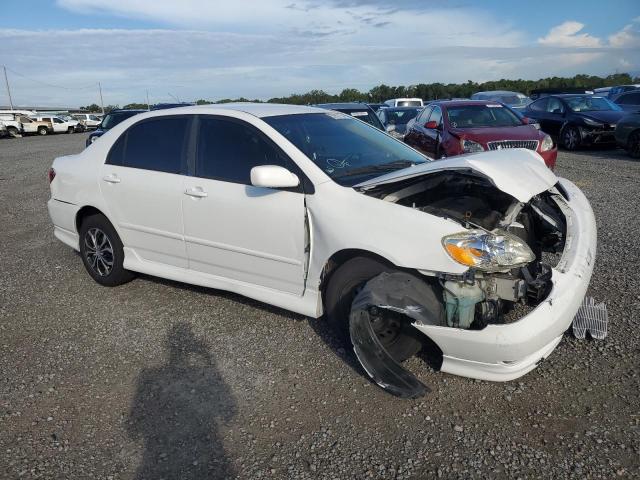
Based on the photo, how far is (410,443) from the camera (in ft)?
8.75

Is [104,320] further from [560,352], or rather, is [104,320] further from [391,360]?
[560,352]

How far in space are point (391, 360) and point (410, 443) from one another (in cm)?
54

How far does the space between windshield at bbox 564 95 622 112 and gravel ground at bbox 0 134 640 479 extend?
1132cm

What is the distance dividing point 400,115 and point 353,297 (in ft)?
45.0

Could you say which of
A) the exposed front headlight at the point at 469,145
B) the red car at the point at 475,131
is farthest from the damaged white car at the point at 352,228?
the red car at the point at 475,131

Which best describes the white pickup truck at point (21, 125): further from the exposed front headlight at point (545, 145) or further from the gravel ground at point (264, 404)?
the gravel ground at point (264, 404)

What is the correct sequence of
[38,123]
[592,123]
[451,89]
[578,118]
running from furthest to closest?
[451,89]
[38,123]
[578,118]
[592,123]

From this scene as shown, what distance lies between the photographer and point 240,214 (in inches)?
146

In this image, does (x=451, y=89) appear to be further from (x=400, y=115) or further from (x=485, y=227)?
(x=485, y=227)

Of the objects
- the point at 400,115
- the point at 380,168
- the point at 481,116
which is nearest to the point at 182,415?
the point at 380,168

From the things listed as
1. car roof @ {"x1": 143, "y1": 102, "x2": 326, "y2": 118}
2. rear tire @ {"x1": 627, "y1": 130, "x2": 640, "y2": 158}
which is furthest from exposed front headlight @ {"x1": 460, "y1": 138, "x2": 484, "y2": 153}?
rear tire @ {"x1": 627, "y1": 130, "x2": 640, "y2": 158}

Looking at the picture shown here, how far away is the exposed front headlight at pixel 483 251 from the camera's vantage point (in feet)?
9.27

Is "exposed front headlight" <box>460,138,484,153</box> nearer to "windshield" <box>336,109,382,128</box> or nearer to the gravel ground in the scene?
"windshield" <box>336,109,382,128</box>

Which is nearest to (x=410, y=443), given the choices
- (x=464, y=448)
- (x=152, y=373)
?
(x=464, y=448)
